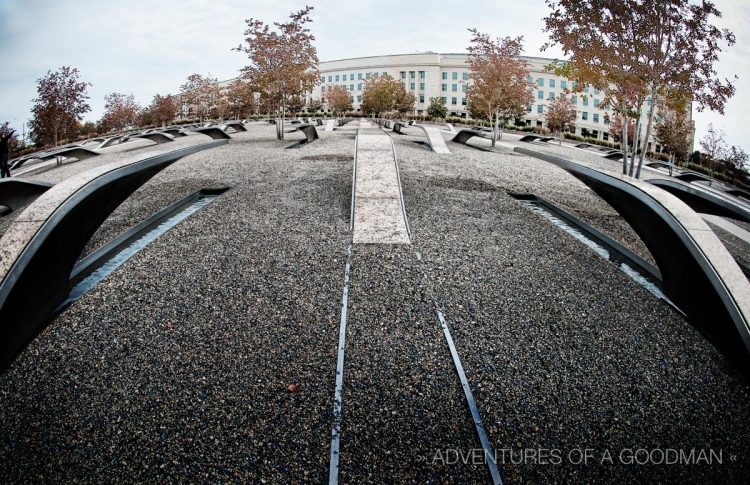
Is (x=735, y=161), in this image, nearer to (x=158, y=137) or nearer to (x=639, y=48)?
(x=639, y=48)

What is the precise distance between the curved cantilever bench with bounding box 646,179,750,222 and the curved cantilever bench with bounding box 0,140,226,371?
8.40 meters

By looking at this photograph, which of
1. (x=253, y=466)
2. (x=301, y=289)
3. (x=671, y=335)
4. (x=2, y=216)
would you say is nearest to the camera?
(x=253, y=466)

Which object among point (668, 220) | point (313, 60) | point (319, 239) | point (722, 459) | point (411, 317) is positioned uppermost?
point (313, 60)

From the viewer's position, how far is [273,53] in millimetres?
19734

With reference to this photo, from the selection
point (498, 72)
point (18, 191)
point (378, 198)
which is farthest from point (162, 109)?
point (378, 198)

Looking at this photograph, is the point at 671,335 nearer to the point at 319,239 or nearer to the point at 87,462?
the point at 319,239

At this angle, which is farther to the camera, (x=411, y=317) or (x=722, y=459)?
(x=411, y=317)

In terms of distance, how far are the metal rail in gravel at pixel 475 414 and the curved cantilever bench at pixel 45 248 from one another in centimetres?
441

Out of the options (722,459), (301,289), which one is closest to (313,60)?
(301,289)

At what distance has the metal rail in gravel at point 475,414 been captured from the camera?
295cm

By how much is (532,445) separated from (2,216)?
11.0m

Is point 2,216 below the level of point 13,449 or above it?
above

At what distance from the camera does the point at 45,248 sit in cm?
431

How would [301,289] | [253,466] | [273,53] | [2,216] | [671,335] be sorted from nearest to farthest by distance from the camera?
[253,466] → [671,335] → [301,289] → [2,216] → [273,53]
